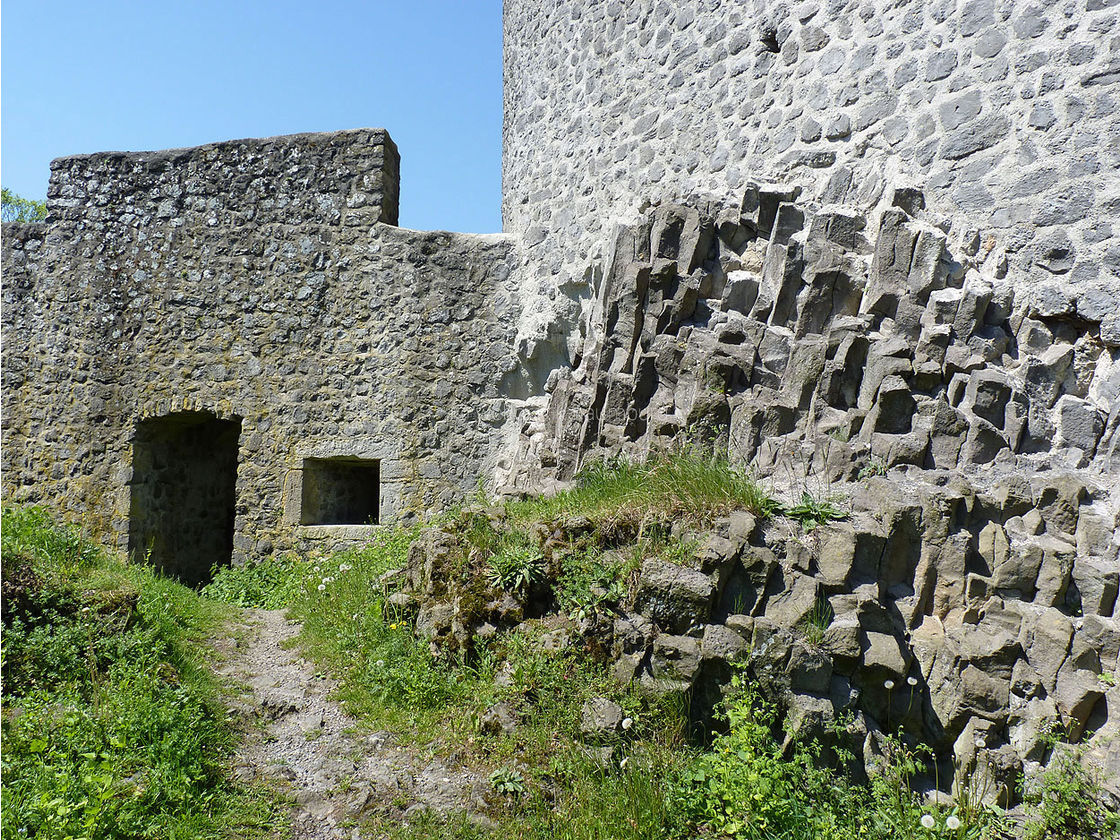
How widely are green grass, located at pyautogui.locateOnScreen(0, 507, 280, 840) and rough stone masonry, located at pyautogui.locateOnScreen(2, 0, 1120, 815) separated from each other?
2.31 meters

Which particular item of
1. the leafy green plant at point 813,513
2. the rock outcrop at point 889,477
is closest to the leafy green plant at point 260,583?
the rock outcrop at point 889,477

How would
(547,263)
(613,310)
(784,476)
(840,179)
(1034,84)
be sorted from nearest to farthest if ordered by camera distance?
(1034,84) < (784,476) < (840,179) < (613,310) < (547,263)

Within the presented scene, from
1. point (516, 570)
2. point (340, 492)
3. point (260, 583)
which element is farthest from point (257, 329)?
point (516, 570)

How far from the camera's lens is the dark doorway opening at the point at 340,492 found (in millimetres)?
8914

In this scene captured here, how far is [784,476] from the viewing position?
522cm

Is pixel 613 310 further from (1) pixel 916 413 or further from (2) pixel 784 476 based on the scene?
(1) pixel 916 413

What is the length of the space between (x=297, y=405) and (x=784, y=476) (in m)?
5.69

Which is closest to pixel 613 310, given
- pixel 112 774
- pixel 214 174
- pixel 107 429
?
pixel 112 774

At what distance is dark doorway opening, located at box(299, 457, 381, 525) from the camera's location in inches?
351

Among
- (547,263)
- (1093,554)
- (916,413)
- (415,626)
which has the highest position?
(547,263)

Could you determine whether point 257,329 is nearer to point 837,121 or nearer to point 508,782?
point 837,121

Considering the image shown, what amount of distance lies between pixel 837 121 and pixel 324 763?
17.4ft

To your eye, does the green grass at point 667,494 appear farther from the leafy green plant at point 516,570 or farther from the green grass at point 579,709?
the leafy green plant at point 516,570

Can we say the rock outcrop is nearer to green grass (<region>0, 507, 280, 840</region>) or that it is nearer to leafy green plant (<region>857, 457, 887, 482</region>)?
leafy green plant (<region>857, 457, 887, 482</region>)
